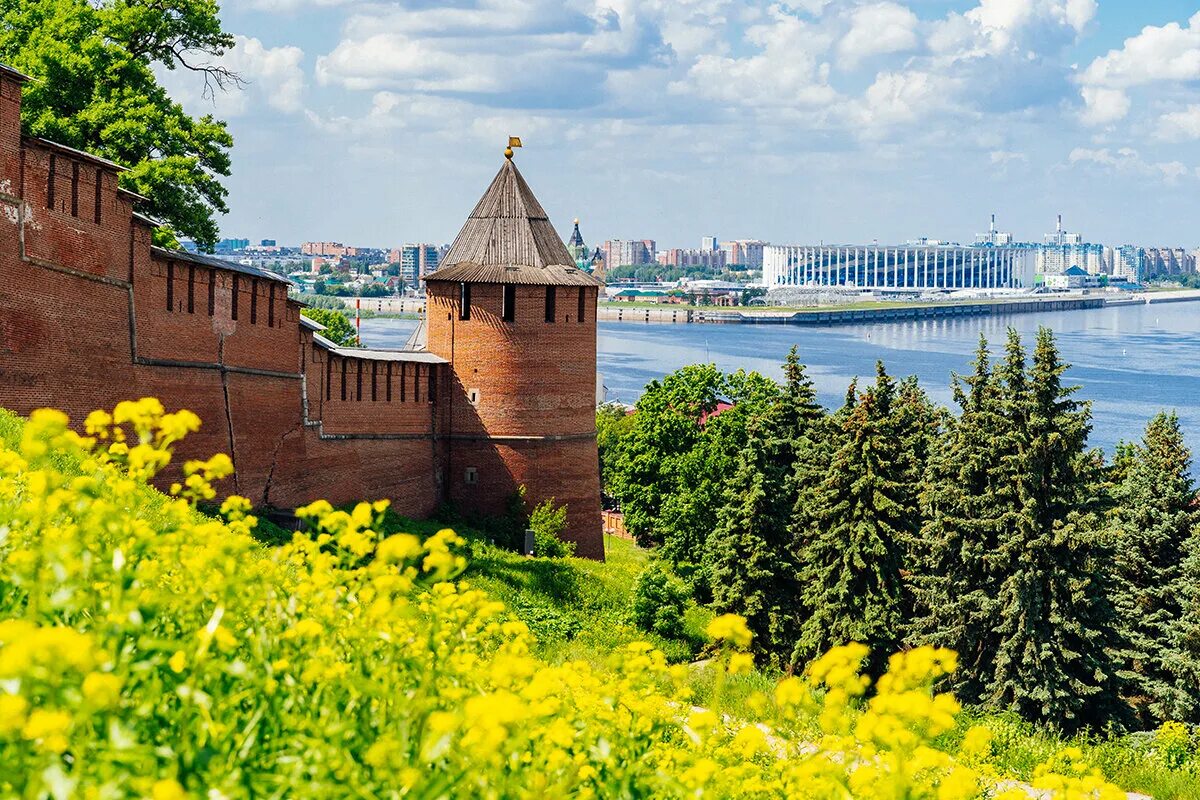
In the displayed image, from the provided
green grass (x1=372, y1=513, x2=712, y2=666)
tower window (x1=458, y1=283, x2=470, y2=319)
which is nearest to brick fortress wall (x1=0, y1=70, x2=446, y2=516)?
tower window (x1=458, y1=283, x2=470, y2=319)

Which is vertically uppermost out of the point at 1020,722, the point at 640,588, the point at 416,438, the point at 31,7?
the point at 31,7

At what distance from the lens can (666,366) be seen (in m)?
110

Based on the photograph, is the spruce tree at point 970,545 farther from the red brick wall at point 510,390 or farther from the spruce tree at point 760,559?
the red brick wall at point 510,390

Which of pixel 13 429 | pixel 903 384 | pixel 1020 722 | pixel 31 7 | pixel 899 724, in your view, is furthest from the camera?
pixel 903 384

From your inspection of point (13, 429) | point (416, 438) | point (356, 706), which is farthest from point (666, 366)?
point (356, 706)

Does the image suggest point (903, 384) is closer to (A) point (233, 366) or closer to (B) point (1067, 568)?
(B) point (1067, 568)

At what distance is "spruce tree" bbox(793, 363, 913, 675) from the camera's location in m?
23.5

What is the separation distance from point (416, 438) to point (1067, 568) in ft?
38.3

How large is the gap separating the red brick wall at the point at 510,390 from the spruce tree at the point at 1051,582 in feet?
28.2

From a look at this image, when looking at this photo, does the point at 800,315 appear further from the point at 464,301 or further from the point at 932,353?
the point at 464,301

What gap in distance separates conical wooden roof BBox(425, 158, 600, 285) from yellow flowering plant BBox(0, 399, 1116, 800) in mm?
20364

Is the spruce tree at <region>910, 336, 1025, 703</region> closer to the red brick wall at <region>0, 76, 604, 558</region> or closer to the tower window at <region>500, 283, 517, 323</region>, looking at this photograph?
the red brick wall at <region>0, 76, 604, 558</region>

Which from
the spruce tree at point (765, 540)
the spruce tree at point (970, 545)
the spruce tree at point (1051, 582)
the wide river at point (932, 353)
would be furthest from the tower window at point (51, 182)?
the wide river at point (932, 353)

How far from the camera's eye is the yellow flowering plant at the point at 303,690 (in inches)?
160
